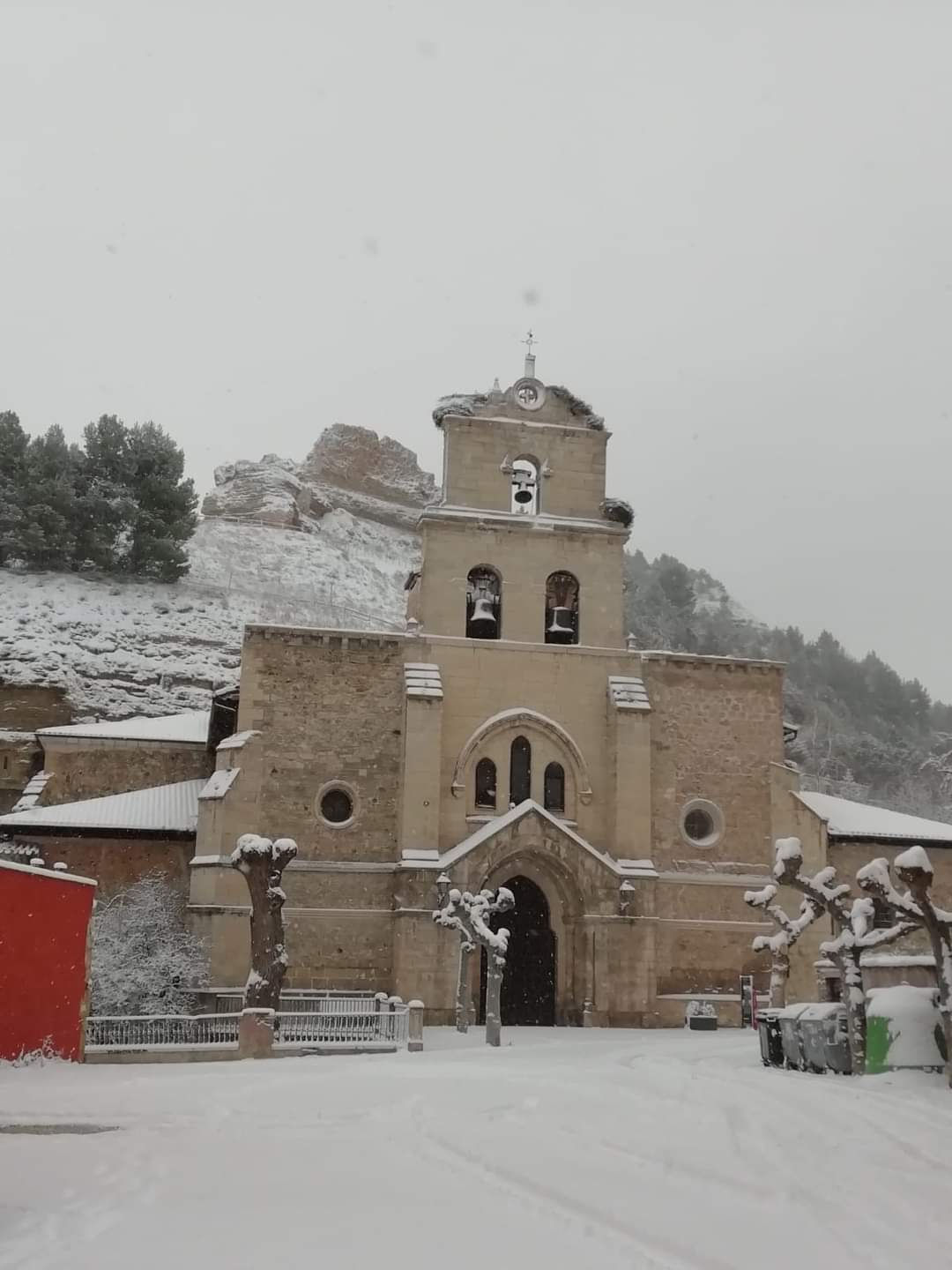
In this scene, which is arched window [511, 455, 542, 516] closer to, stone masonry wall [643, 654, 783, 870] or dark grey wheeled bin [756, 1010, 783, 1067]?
stone masonry wall [643, 654, 783, 870]

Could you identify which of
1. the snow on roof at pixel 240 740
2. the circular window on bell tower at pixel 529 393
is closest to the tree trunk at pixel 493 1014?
the snow on roof at pixel 240 740

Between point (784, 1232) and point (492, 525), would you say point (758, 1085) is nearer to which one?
point (784, 1232)

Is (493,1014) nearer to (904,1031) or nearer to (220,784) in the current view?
(904,1031)

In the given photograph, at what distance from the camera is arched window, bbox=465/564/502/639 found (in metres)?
29.4

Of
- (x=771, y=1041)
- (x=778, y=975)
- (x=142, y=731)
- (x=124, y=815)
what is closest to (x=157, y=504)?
(x=142, y=731)

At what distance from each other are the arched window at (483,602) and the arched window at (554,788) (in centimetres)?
343

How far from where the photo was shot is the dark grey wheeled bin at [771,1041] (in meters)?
16.8

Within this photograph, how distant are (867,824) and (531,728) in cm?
902

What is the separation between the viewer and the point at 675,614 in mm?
100625

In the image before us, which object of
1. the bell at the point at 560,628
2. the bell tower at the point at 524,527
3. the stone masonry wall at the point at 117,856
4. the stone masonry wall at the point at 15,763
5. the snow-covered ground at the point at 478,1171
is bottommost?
the snow-covered ground at the point at 478,1171

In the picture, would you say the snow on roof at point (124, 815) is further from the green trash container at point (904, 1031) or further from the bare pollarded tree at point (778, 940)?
the green trash container at point (904, 1031)

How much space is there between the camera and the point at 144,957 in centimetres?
2402

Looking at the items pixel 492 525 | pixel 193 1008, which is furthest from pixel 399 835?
pixel 492 525

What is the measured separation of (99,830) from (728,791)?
1468 cm
